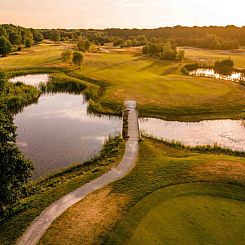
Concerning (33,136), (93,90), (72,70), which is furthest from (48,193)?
(72,70)

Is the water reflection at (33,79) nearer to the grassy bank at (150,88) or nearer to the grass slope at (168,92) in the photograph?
the grassy bank at (150,88)

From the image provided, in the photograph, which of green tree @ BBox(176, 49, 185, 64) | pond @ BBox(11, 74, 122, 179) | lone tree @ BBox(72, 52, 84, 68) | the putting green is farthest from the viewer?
green tree @ BBox(176, 49, 185, 64)

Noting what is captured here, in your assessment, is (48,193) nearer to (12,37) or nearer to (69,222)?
(69,222)

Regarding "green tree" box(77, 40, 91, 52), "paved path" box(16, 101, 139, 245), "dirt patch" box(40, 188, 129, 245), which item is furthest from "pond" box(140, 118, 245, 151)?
"green tree" box(77, 40, 91, 52)

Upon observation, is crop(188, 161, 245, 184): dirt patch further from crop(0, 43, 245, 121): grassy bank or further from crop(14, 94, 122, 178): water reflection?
crop(0, 43, 245, 121): grassy bank

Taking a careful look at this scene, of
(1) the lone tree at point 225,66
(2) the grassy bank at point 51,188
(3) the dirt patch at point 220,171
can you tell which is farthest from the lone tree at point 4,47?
(3) the dirt patch at point 220,171
